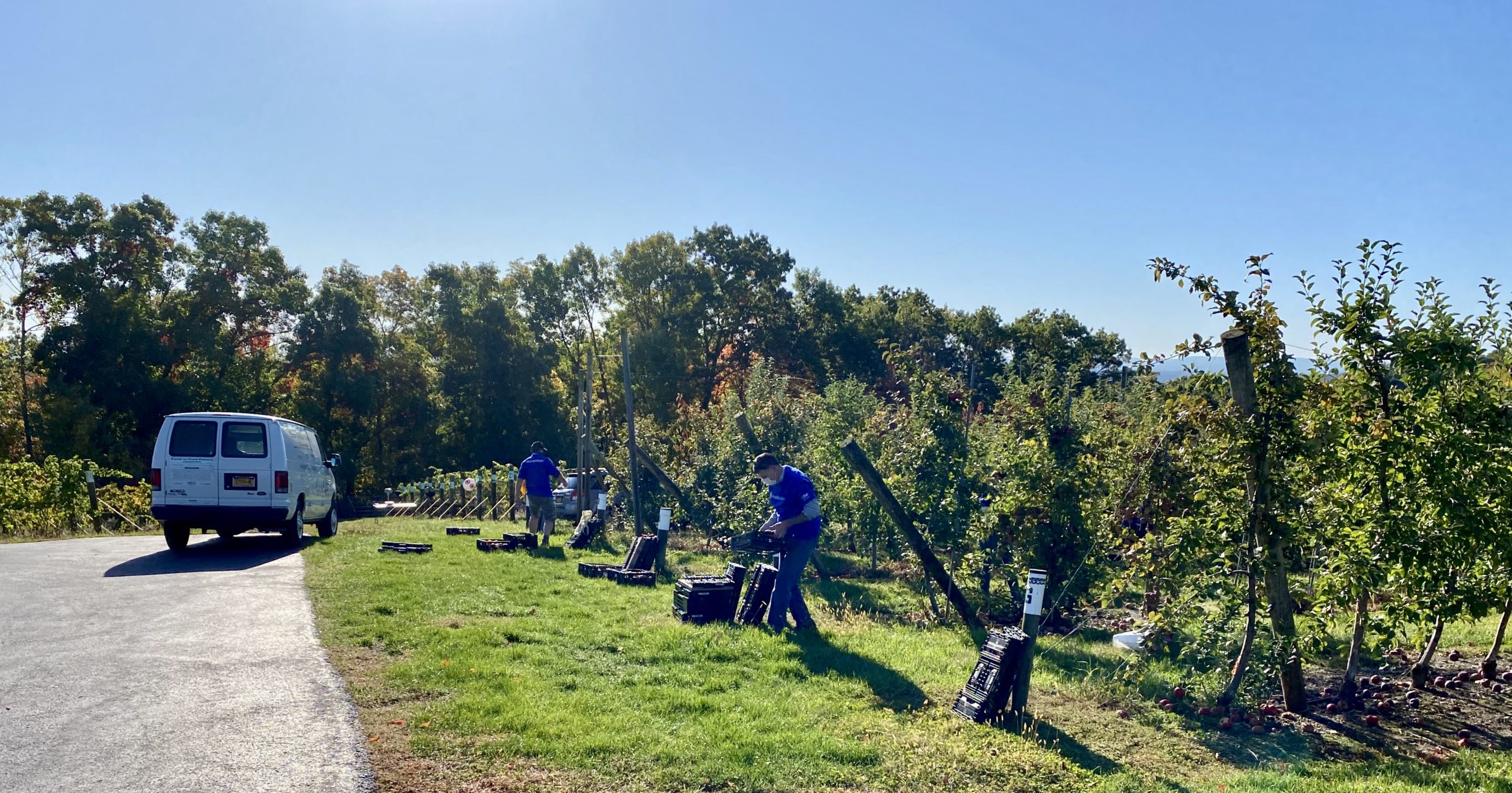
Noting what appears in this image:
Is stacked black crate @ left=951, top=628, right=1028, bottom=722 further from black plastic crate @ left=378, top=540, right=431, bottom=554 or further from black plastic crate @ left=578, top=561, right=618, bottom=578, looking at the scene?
black plastic crate @ left=378, top=540, right=431, bottom=554

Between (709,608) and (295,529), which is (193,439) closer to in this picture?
(295,529)

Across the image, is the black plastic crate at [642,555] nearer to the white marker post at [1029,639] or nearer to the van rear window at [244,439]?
the van rear window at [244,439]

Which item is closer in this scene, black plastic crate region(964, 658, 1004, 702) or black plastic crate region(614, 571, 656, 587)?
black plastic crate region(964, 658, 1004, 702)

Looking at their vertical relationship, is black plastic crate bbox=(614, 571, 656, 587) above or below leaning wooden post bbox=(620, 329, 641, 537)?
below

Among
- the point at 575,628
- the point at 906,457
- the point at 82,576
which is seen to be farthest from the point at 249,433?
the point at 906,457

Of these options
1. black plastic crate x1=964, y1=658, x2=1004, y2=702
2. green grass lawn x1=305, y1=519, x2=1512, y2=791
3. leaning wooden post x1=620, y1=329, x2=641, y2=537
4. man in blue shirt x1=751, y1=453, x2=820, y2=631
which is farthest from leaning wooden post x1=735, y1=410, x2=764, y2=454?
black plastic crate x1=964, y1=658, x2=1004, y2=702

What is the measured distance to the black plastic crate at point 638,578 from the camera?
40.6 feet

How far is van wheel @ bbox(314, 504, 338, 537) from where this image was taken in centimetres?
1738

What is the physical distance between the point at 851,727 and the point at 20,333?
1805 inches

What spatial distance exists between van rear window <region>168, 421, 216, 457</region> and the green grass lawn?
537 centimetres

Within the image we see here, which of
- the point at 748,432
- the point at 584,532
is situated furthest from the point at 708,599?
the point at 584,532

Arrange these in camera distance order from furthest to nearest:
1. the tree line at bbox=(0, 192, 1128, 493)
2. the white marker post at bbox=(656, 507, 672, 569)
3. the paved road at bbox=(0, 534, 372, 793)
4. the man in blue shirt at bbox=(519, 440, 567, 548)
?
the tree line at bbox=(0, 192, 1128, 493), the man in blue shirt at bbox=(519, 440, 567, 548), the white marker post at bbox=(656, 507, 672, 569), the paved road at bbox=(0, 534, 372, 793)

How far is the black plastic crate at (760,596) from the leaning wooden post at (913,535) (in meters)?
1.36

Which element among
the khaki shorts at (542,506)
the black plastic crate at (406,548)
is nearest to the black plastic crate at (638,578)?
the black plastic crate at (406,548)
